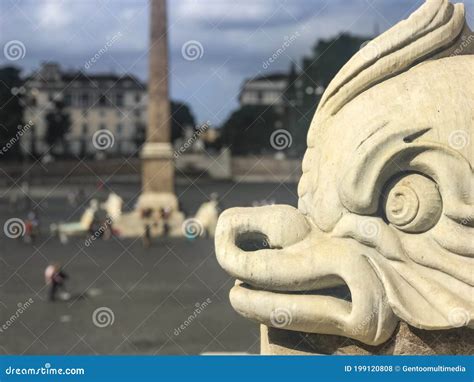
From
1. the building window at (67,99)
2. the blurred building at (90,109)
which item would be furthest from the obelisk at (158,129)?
the building window at (67,99)

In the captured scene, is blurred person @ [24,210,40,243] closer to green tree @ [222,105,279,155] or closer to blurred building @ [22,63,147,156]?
blurred building @ [22,63,147,156]

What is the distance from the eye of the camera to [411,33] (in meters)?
3.70

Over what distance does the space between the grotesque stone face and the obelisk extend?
15.9 metres

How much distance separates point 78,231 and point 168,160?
330 cm

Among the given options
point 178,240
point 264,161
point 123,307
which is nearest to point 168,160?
point 178,240

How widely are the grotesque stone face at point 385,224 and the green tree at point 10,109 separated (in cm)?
2123

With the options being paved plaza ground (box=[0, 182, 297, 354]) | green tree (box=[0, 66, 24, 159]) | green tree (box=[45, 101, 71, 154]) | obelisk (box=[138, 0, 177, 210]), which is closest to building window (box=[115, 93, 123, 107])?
green tree (box=[45, 101, 71, 154])

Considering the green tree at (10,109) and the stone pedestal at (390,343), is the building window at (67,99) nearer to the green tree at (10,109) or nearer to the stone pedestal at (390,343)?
the green tree at (10,109)

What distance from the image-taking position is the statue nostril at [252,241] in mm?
3736

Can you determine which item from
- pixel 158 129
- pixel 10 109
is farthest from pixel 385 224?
pixel 10 109

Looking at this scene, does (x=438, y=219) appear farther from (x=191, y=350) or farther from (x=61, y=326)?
(x=61, y=326)

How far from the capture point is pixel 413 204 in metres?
3.52

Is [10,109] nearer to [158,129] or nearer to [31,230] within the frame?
[158,129]

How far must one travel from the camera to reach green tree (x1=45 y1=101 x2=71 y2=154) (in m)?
37.4
